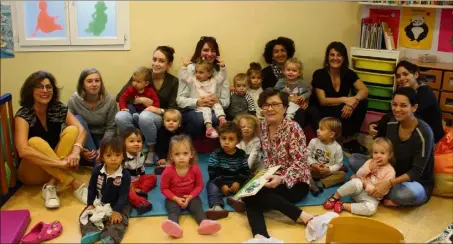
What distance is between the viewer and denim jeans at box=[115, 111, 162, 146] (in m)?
3.99

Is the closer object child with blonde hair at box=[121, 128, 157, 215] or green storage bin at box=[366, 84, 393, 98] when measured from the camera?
child with blonde hair at box=[121, 128, 157, 215]

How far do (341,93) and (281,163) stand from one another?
1.49 meters

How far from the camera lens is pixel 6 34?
14.1 ft

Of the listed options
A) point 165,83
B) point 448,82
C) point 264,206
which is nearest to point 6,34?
point 165,83

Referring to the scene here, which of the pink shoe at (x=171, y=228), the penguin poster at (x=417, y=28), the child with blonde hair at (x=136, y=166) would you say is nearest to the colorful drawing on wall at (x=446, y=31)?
the penguin poster at (x=417, y=28)

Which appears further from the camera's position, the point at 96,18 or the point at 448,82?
the point at 96,18

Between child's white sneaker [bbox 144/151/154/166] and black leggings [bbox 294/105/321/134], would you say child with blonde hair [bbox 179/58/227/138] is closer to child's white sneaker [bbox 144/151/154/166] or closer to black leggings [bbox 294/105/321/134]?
child's white sneaker [bbox 144/151/154/166]

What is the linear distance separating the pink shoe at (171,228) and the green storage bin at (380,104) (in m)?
2.50

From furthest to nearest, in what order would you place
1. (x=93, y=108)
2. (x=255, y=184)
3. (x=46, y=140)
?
1. (x=93, y=108)
2. (x=46, y=140)
3. (x=255, y=184)

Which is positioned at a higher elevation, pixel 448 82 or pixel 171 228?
pixel 448 82

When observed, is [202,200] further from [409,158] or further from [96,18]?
[96,18]

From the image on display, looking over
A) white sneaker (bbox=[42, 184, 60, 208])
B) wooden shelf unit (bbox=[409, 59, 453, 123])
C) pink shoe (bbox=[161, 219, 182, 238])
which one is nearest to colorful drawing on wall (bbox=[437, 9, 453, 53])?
wooden shelf unit (bbox=[409, 59, 453, 123])

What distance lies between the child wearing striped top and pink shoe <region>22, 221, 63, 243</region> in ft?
3.24

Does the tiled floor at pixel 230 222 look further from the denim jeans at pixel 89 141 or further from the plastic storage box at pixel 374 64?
the plastic storage box at pixel 374 64
